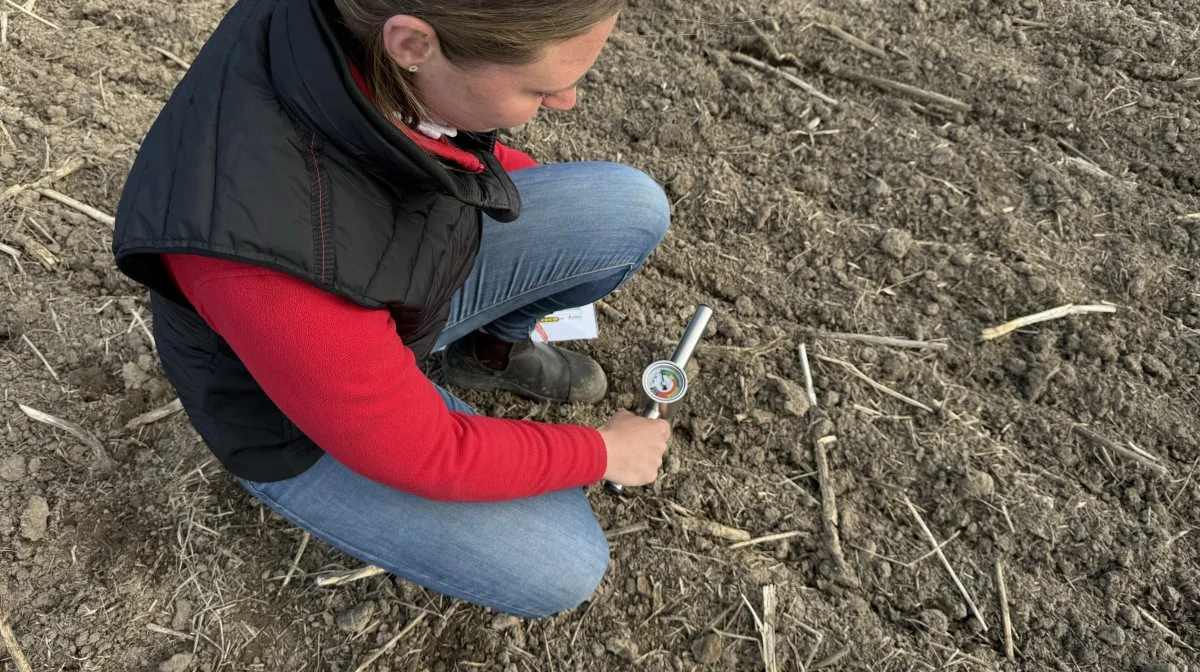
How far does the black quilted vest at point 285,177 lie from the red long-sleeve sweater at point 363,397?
48mm

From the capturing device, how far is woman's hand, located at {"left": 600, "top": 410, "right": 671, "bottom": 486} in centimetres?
168

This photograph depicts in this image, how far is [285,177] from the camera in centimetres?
111

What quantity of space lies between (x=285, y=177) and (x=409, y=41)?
28 cm

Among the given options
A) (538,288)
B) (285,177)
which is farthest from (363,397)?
(538,288)

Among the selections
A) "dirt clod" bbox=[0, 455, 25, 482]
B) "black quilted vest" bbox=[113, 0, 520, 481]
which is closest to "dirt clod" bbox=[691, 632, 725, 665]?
"black quilted vest" bbox=[113, 0, 520, 481]

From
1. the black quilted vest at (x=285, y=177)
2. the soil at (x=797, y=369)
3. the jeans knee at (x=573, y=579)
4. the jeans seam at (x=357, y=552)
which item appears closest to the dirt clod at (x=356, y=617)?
the soil at (x=797, y=369)

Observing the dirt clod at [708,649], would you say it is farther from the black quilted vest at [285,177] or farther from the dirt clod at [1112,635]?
the black quilted vest at [285,177]

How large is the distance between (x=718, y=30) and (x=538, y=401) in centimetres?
183

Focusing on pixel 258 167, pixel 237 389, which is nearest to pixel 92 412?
pixel 237 389

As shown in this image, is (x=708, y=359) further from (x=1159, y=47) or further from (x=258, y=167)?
(x=1159, y=47)

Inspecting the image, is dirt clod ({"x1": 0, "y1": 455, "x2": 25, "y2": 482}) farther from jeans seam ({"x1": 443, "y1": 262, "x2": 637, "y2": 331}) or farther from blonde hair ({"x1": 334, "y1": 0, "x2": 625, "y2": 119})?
blonde hair ({"x1": 334, "y1": 0, "x2": 625, "y2": 119})

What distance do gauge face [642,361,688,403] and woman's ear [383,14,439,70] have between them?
3.44 ft

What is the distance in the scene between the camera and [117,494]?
1.99 m

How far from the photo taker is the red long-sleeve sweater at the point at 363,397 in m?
1.12
